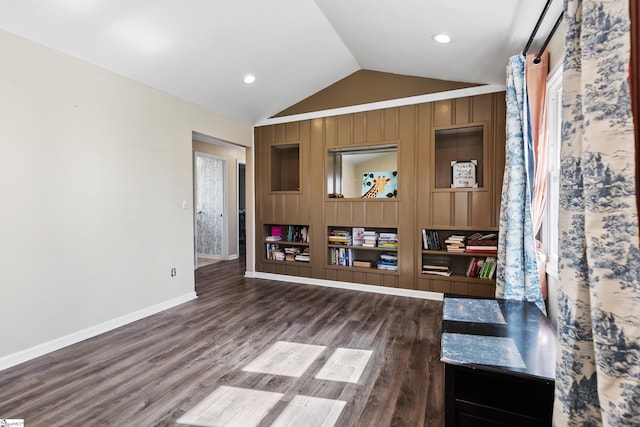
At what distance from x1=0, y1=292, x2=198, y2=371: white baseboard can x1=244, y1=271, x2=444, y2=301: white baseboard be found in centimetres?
142

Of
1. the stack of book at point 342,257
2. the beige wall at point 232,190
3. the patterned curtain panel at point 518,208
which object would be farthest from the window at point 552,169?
the beige wall at point 232,190

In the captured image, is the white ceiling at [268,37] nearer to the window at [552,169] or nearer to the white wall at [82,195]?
the white wall at [82,195]

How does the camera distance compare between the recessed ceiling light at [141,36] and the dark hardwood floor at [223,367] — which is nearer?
the dark hardwood floor at [223,367]

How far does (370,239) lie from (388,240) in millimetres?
248

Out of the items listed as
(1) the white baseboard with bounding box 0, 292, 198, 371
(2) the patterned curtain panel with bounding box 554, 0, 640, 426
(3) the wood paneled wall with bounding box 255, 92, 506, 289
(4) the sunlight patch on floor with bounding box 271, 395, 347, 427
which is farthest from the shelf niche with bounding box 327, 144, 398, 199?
(2) the patterned curtain panel with bounding box 554, 0, 640, 426

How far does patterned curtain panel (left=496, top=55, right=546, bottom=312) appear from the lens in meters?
2.39

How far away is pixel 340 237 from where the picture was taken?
453 cm

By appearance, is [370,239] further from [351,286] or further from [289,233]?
[289,233]

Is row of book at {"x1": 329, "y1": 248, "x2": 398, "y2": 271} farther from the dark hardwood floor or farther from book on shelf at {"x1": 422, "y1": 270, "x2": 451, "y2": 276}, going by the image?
the dark hardwood floor

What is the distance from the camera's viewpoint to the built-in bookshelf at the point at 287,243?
4805 millimetres

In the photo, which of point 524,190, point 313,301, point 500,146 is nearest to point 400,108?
point 500,146

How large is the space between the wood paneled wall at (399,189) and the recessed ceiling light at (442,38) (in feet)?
3.37

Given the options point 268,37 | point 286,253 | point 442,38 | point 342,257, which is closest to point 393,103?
point 442,38

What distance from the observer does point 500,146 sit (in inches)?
140
